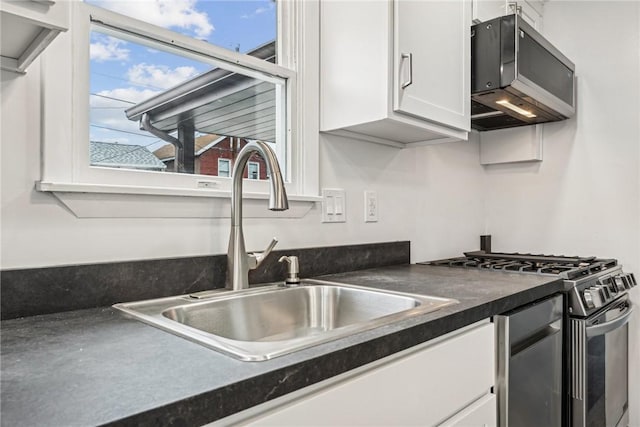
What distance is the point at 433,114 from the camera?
1.54 metres

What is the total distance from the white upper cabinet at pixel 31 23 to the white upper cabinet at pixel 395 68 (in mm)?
949

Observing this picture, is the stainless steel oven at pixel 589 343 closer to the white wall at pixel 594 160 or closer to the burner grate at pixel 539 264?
the burner grate at pixel 539 264

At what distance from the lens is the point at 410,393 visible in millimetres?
850

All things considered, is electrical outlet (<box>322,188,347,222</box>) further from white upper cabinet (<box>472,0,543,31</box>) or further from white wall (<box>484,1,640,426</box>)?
white wall (<box>484,1,640,426</box>)

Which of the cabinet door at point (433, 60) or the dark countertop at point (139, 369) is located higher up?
the cabinet door at point (433, 60)

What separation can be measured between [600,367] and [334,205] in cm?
122

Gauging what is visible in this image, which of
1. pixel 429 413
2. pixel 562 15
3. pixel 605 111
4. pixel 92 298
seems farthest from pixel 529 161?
pixel 92 298

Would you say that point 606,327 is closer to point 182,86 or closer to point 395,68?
point 395,68

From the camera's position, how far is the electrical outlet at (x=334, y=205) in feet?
5.26

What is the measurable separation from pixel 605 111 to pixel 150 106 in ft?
7.45

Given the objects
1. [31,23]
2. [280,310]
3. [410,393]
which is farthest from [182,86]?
[410,393]

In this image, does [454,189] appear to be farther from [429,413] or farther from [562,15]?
[429,413]

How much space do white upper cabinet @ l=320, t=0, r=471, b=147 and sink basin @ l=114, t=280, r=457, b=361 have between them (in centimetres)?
60

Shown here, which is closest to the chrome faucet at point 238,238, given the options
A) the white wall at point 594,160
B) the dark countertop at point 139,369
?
the dark countertop at point 139,369
